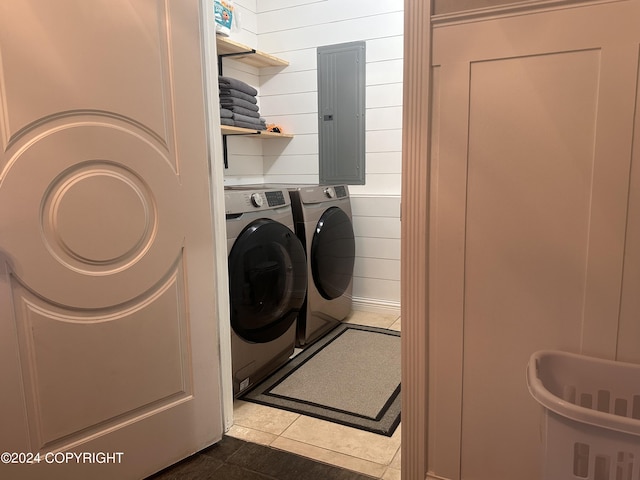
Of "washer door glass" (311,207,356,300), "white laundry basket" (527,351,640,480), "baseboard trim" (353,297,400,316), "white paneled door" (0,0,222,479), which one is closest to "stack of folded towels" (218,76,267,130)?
"washer door glass" (311,207,356,300)

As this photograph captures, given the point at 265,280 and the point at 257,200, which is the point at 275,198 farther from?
the point at 265,280

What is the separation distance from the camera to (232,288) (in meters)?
2.07

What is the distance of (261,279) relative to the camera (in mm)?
2219

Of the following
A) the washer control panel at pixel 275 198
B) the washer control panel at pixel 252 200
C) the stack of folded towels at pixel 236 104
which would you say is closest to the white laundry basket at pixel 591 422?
the washer control panel at pixel 252 200

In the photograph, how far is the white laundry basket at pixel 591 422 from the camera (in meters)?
0.94

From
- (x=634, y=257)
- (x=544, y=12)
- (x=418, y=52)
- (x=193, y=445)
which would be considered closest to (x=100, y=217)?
(x=193, y=445)

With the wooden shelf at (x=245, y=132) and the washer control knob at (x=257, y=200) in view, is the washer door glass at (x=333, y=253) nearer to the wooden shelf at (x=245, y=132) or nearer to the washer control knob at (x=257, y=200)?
the washer control knob at (x=257, y=200)

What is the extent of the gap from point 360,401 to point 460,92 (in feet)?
4.86

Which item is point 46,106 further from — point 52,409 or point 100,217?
point 52,409

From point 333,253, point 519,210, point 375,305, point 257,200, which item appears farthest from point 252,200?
point 375,305

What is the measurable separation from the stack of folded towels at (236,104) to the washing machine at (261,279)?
2.24 feet

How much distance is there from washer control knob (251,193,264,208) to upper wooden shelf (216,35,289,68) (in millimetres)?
1130

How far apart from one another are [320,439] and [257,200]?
109cm

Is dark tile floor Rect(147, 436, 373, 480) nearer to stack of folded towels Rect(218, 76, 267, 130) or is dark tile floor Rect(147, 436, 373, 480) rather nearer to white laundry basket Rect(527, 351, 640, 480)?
white laundry basket Rect(527, 351, 640, 480)
